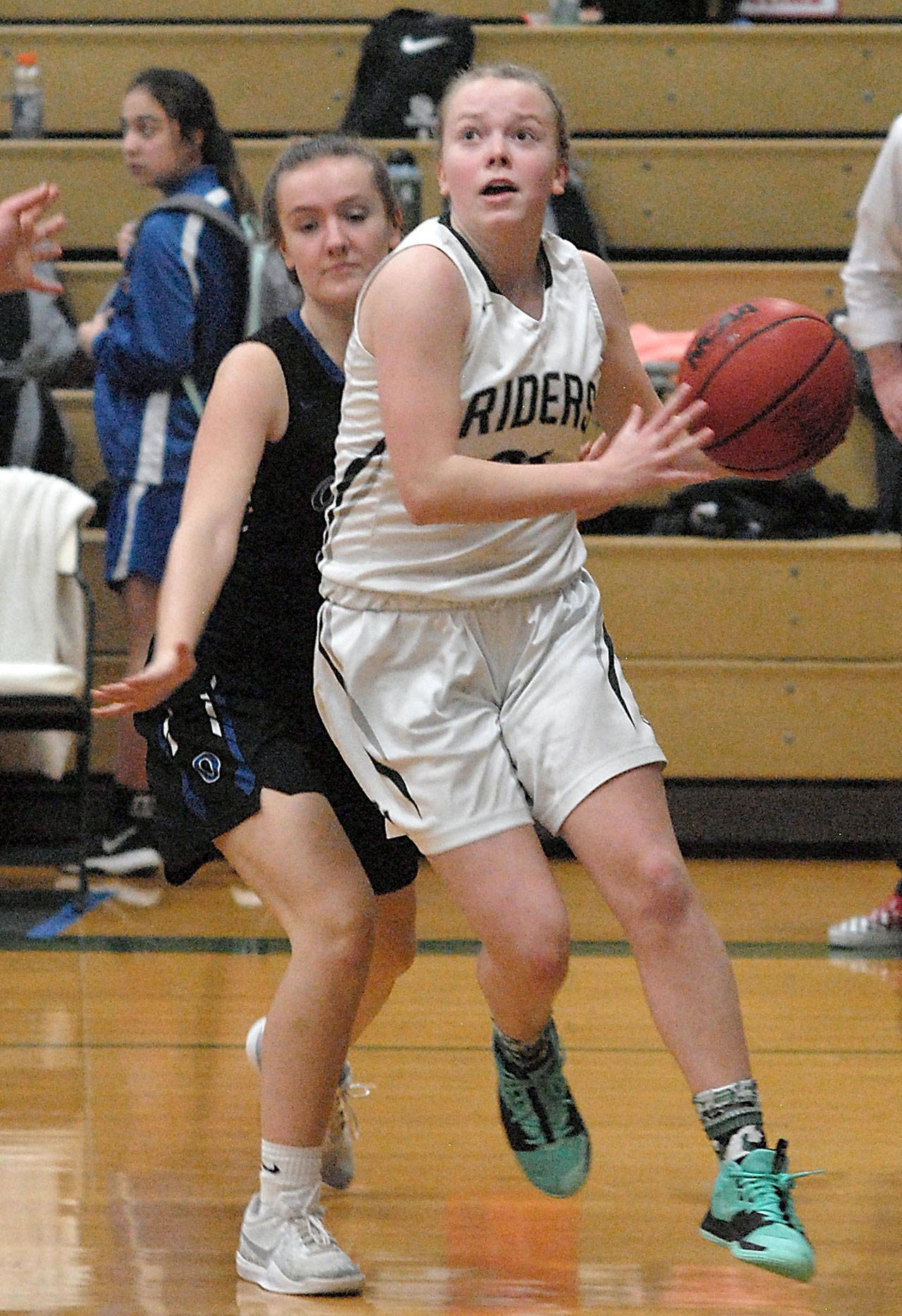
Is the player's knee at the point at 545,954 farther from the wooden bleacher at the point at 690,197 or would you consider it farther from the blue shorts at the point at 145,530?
the wooden bleacher at the point at 690,197

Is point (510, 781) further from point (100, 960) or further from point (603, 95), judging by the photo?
point (603, 95)

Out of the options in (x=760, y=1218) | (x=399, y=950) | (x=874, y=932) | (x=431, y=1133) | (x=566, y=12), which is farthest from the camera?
(x=566, y=12)

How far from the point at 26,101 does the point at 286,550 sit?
4393 millimetres

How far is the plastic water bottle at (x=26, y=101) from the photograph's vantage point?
21.0 ft

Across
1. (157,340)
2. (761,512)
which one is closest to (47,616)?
(157,340)

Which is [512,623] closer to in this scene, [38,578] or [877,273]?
[877,273]

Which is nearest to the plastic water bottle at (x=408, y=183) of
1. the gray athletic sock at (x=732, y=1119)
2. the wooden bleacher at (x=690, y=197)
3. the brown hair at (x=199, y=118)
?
the wooden bleacher at (x=690, y=197)

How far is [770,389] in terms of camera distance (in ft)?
8.08

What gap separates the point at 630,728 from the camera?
2250 mm

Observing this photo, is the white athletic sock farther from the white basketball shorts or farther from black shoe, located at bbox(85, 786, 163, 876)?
black shoe, located at bbox(85, 786, 163, 876)

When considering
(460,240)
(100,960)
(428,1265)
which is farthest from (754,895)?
(460,240)

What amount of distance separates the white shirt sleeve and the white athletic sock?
7.20 ft

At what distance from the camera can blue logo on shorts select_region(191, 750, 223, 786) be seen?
2.43 metres

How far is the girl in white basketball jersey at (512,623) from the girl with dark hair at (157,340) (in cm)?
264
